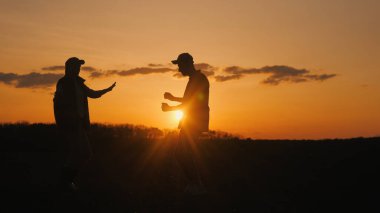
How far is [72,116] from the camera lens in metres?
11.9

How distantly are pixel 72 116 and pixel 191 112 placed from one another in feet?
8.40

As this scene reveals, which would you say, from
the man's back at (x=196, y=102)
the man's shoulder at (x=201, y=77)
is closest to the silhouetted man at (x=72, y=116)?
the man's back at (x=196, y=102)

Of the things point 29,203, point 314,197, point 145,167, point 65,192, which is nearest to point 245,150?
point 145,167

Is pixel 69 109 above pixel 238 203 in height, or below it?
above

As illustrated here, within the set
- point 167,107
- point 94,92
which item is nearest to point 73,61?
point 94,92

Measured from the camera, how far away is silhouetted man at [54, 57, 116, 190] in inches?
470

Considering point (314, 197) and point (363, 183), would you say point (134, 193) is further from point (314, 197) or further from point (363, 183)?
point (363, 183)

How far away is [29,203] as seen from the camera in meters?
10.1

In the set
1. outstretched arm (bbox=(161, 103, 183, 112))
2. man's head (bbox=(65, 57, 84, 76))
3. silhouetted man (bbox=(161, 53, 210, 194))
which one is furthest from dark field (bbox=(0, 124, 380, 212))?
man's head (bbox=(65, 57, 84, 76))

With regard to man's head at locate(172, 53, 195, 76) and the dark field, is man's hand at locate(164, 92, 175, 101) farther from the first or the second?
the dark field

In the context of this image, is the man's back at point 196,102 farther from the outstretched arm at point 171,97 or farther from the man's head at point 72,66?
the man's head at point 72,66

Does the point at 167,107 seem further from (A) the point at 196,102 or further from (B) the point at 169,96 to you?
(A) the point at 196,102

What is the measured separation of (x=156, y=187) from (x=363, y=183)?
486 cm

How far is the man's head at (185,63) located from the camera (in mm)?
11625
